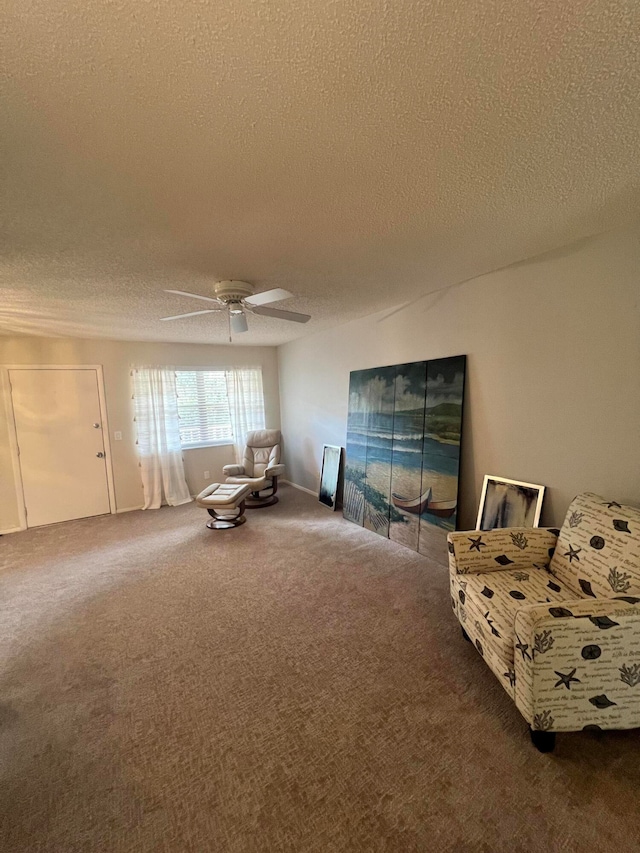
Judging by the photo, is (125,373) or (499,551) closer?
(499,551)

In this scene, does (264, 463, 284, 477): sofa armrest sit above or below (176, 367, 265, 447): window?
below

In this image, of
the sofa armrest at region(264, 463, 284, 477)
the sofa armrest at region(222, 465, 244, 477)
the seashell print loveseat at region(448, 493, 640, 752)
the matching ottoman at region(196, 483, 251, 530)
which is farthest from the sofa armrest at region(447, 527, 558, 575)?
the sofa armrest at region(222, 465, 244, 477)

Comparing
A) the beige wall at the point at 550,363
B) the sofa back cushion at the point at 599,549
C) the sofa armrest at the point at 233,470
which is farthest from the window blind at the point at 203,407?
the sofa back cushion at the point at 599,549

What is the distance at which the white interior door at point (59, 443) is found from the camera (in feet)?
14.2

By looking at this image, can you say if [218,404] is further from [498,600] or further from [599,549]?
[599,549]

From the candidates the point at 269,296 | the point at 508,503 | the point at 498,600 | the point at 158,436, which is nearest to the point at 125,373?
the point at 158,436

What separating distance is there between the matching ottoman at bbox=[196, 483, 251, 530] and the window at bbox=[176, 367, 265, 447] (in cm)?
134

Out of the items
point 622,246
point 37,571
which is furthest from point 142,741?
point 622,246

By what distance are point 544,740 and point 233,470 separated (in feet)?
14.3

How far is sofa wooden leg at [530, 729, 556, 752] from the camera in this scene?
4.91 ft

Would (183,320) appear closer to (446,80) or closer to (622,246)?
(446,80)

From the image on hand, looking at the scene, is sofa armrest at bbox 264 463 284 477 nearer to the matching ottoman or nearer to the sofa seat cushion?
the matching ottoman

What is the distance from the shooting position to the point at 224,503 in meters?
4.06

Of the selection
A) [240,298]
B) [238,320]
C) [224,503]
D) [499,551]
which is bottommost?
[224,503]
